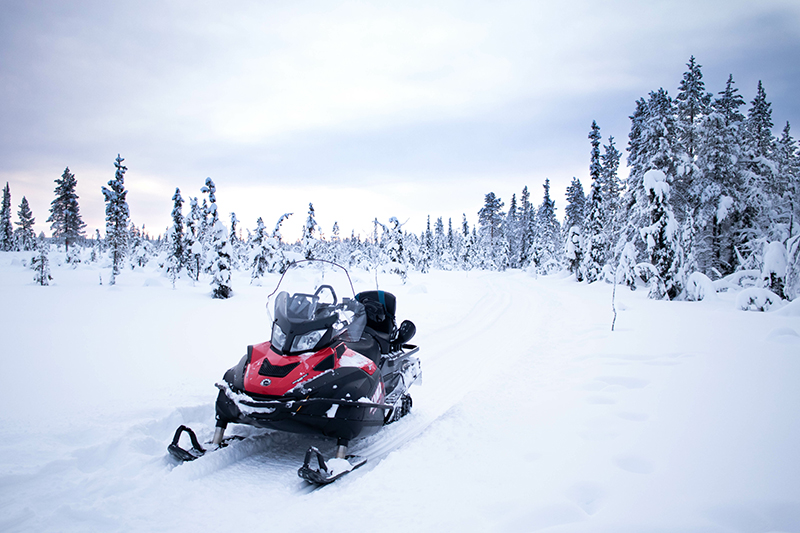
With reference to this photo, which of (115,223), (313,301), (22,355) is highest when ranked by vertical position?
(115,223)

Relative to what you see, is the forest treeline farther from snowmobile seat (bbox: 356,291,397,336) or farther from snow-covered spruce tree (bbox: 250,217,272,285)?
snowmobile seat (bbox: 356,291,397,336)

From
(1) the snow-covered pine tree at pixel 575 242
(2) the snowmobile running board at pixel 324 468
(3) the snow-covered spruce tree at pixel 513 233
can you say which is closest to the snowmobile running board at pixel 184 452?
(2) the snowmobile running board at pixel 324 468

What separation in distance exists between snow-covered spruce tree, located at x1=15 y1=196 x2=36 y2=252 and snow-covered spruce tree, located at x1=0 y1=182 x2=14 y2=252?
1583 millimetres

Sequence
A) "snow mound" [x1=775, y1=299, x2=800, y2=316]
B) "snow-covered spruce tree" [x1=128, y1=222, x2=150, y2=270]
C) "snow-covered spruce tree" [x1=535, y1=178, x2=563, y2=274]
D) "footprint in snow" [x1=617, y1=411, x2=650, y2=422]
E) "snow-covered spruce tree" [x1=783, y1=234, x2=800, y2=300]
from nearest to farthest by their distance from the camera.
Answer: "footprint in snow" [x1=617, y1=411, x2=650, y2=422] < "snow mound" [x1=775, y1=299, x2=800, y2=316] < "snow-covered spruce tree" [x1=783, y1=234, x2=800, y2=300] < "snow-covered spruce tree" [x1=535, y1=178, x2=563, y2=274] < "snow-covered spruce tree" [x1=128, y1=222, x2=150, y2=270]

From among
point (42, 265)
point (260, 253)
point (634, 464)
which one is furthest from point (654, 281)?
point (42, 265)

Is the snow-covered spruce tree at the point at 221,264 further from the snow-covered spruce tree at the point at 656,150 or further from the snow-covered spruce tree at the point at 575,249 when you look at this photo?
the snow-covered spruce tree at the point at 575,249

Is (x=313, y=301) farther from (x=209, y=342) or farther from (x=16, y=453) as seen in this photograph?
(x=209, y=342)

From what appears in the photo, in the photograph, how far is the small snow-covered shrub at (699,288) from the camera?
15984mm

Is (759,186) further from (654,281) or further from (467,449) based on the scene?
(467,449)

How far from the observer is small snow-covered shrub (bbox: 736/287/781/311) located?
12094 mm

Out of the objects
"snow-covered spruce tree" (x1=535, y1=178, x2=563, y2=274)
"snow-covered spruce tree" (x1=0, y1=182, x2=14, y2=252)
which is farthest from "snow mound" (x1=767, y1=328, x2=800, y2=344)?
"snow-covered spruce tree" (x1=0, y1=182, x2=14, y2=252)

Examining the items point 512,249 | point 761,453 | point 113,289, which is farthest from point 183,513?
point 512,249

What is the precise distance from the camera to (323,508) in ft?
8.94

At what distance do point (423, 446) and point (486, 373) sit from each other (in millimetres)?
2917
